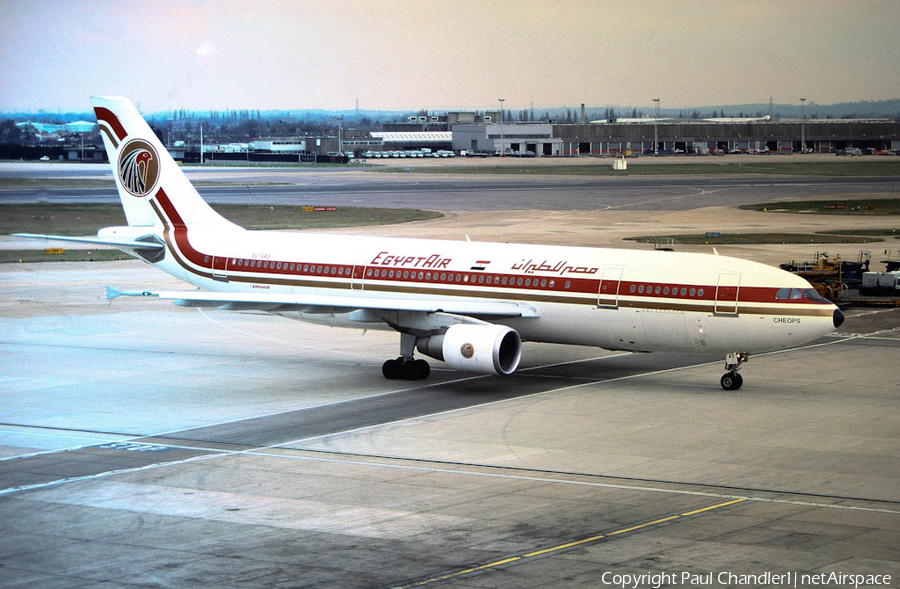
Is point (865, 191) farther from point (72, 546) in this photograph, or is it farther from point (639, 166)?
point (72, 546)

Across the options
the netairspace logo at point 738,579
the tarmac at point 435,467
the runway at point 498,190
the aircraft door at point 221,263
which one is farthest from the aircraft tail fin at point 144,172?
the runway at point 498,190

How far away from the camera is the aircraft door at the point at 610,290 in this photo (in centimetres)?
3256

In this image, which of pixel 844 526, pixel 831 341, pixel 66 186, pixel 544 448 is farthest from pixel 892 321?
pixel 66 186

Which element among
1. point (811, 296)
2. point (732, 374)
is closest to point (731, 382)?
point (732, 374)

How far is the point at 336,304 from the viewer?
33.3 metres

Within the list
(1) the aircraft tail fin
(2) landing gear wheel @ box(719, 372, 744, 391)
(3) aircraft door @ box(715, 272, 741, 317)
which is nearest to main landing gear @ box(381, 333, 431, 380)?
(2) landing gear wheel @ box(719, 372, 744, 391)

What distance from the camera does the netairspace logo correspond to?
655 inches

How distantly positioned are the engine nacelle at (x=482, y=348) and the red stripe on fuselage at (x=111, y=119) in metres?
15.9

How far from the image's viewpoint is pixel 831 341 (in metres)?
42.1

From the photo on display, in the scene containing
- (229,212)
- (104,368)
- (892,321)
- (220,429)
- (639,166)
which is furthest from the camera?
(639,166)

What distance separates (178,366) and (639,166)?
472 ft

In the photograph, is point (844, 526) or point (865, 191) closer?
point (844, 526)

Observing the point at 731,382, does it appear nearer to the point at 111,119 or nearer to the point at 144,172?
the point at 144,172

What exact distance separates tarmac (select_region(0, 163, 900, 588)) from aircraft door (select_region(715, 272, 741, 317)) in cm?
248
